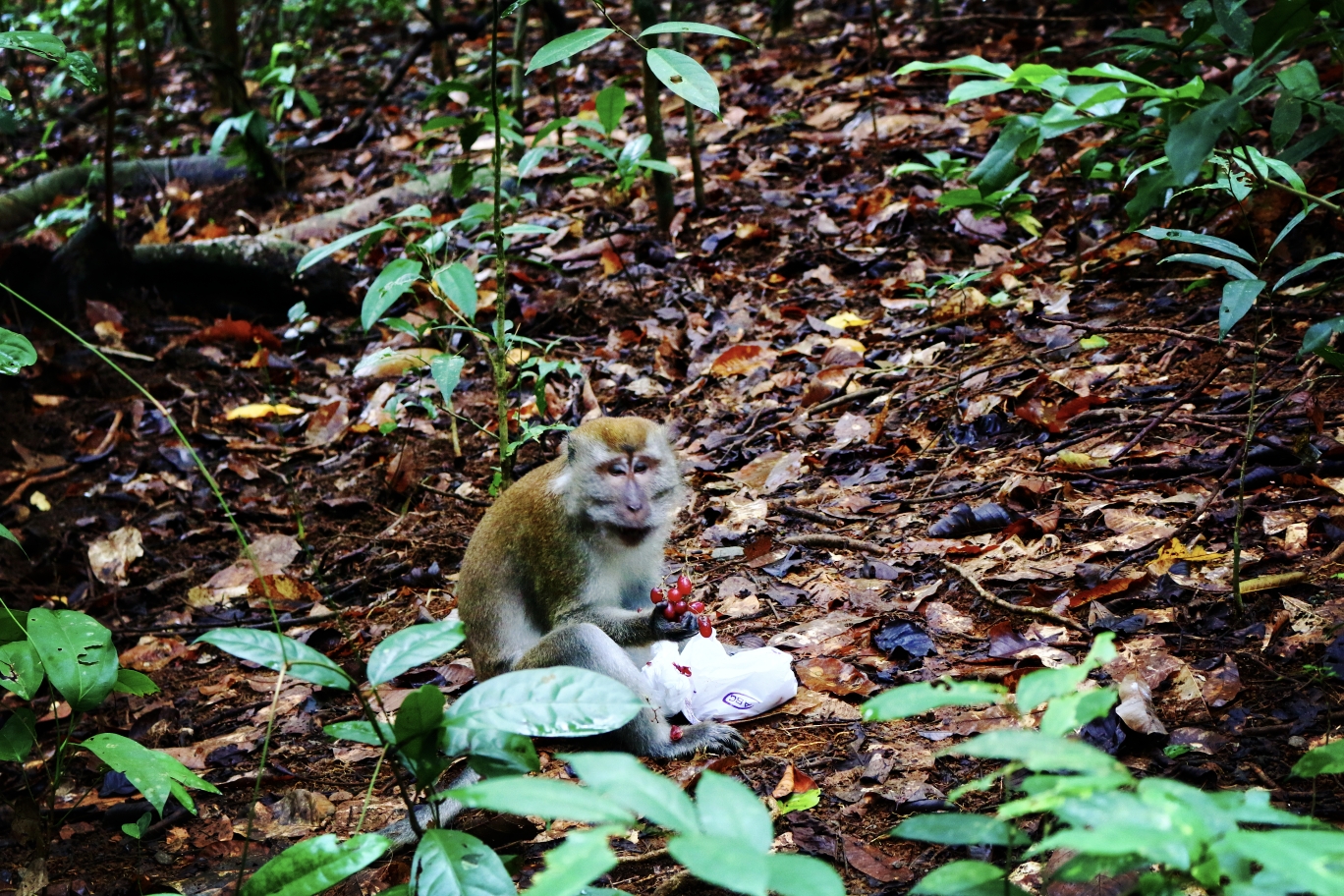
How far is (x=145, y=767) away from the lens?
253 cm

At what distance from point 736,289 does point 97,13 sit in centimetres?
1304

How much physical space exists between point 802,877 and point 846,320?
5111mm

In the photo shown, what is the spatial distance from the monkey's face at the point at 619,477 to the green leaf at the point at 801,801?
109 cm

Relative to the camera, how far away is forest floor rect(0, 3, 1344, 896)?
3.22 meters

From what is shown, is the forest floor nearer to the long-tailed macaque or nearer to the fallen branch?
the fallen branch

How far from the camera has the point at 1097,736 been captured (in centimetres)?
288

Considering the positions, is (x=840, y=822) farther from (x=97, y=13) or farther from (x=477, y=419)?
(x=97, y=13)

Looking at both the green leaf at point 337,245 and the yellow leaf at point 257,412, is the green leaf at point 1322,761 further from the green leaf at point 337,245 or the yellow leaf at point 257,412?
the yellow leaf at point 257,412

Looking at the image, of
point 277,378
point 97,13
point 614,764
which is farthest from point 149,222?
point 614,764

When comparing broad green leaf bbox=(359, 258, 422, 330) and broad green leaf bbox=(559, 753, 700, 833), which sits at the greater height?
broad green leaf bbox=(559, 753, 700, 833)

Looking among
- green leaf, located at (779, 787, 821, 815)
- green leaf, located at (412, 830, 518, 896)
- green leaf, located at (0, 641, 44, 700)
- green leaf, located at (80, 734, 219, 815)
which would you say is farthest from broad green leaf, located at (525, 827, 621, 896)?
green leaf, located at (0, 641, 44, 700)

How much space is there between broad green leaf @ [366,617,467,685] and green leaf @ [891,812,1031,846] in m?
0.87

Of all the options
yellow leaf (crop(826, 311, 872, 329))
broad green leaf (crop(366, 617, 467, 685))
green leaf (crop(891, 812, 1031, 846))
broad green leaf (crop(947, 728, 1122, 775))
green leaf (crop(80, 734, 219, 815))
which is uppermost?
broad green leaf (crop(947, 728, 1122, 775))

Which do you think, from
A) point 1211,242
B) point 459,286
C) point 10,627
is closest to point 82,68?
point 459,286
